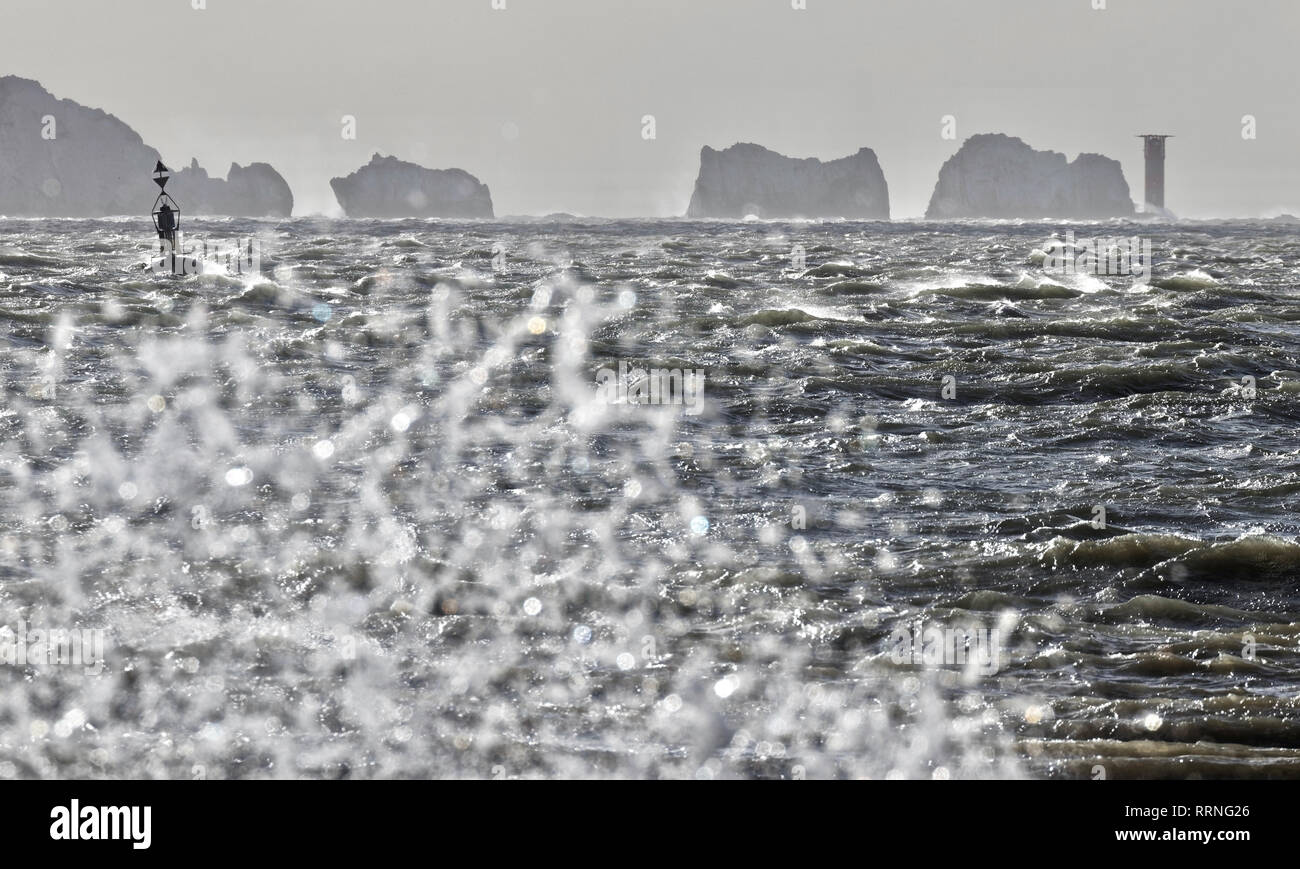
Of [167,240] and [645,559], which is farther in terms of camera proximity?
[167,240]

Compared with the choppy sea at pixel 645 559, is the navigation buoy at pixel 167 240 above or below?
above

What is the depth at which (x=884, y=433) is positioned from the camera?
15.9 meters

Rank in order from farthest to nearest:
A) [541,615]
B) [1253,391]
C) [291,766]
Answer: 1. [1253,391]
2. [541,615]
3. [291,766]

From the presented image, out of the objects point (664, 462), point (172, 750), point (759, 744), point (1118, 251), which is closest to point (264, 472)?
point (664, 462)

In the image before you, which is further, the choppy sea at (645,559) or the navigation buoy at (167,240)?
the navigation buoy at (167,240)

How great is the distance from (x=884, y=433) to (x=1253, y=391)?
6800 mm

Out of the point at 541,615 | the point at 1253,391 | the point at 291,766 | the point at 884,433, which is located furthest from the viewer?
the point at 1253,391

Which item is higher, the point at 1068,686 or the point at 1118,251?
the point at 1118,251

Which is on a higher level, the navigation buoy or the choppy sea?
the navigation buoy

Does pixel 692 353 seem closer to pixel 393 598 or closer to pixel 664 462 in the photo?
pixel 664 462

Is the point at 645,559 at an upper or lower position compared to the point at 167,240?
lower

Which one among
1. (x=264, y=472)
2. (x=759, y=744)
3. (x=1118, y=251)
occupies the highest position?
(x=1118, y=251)

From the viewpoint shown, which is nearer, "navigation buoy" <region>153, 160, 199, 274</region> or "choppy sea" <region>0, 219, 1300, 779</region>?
"choppy sea" <region>0, 219, 1300, 779</region>

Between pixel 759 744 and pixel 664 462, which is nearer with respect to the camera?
pixel 759 744
